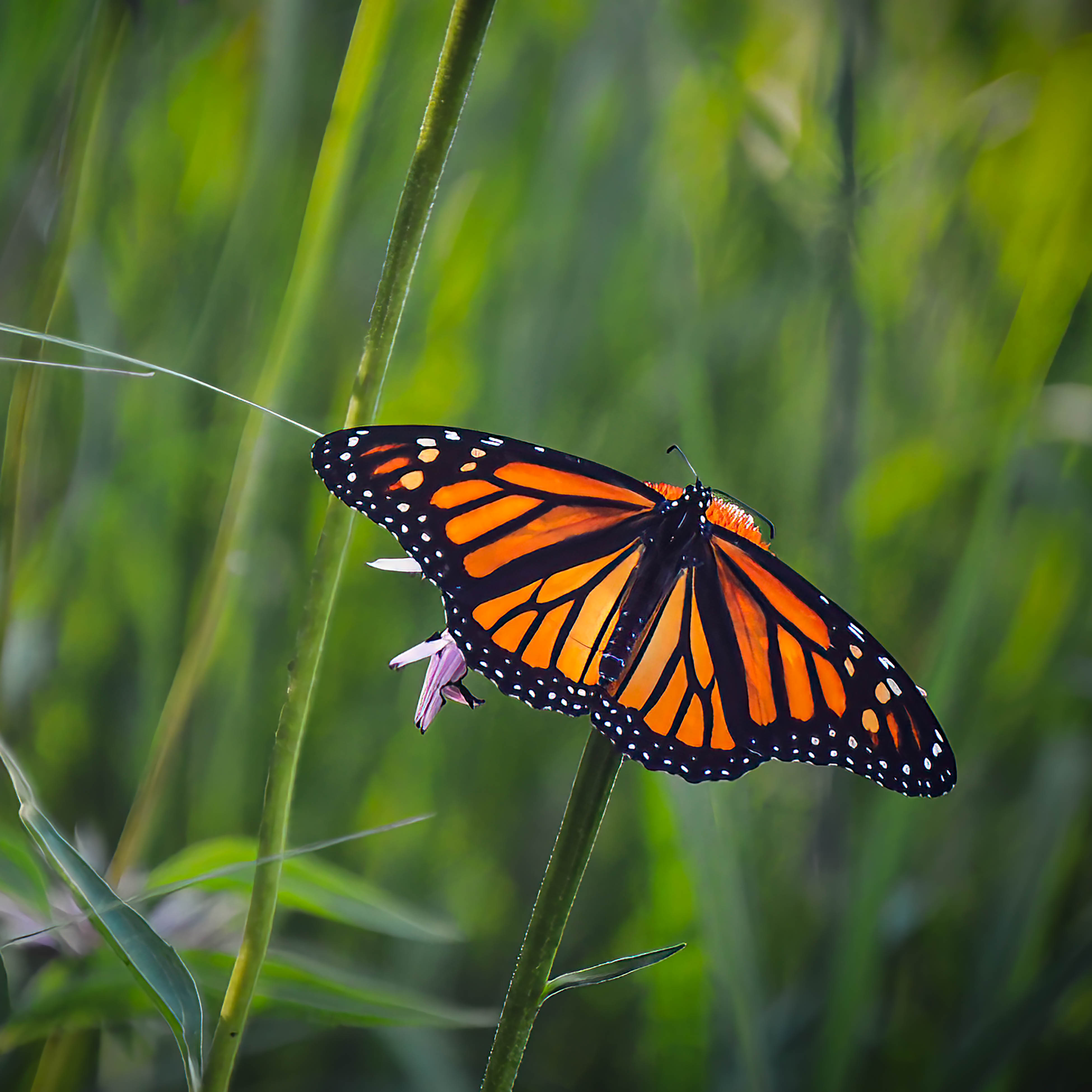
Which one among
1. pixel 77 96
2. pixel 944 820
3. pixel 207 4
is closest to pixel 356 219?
pixel 207 4

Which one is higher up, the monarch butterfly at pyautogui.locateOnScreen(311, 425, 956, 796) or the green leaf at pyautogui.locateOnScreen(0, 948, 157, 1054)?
the monarch butterfly at pyautogui.locateOnScreen(311, 425, 956, 796)

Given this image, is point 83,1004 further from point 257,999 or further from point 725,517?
point 725,517

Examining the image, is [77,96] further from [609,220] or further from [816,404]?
[816,404]

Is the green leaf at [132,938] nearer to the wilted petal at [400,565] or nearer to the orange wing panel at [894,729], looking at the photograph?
the wilted petal at [400,565]

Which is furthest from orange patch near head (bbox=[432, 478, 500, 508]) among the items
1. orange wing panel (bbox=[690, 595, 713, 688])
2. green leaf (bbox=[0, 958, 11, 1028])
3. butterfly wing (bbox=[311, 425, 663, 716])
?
green leaf (bbox=[0, 958, 11, 1028])

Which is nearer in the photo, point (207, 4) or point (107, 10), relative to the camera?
point (107, 10)

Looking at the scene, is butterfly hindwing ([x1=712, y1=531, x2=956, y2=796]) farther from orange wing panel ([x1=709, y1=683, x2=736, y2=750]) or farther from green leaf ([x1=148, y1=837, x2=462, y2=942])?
green leaf ([x1=148, y1=837, x2=462, y2=942])
